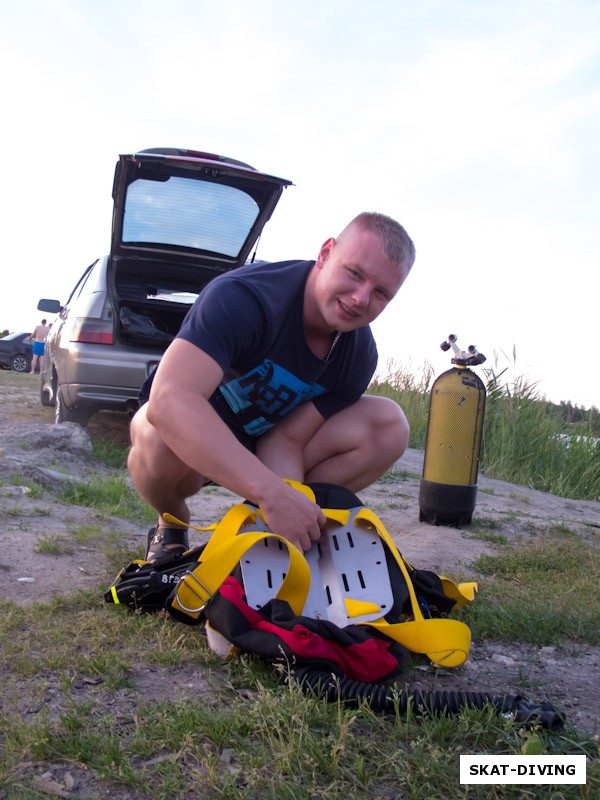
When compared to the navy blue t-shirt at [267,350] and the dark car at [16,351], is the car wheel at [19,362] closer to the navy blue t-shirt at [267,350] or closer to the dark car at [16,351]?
the dark car at [16,351]

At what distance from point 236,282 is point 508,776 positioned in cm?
159

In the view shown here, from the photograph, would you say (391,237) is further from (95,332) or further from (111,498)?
(95,332)

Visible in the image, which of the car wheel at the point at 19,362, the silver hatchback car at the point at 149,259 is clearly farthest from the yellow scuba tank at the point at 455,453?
the car wheel at the point at 19,362

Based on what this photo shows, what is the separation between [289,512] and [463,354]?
256 cm

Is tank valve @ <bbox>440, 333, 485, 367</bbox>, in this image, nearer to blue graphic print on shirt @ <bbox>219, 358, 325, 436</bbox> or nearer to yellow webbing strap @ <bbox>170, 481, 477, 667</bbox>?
blue graphic print on shirt @ <bbox>219, 358, 325, 436</bbox>

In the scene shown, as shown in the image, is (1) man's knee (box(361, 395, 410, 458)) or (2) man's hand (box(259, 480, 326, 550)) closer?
(2) man's hand (box(259, 480, 326, 550))

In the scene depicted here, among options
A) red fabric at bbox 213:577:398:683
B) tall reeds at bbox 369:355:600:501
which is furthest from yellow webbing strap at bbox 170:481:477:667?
tall reeds at bbox 369:355:600:501

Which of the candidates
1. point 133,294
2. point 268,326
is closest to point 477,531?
point 268,326

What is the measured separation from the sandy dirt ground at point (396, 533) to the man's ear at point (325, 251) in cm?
134

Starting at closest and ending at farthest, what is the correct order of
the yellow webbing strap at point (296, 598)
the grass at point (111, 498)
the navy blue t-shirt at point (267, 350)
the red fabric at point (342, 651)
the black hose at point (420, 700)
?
the black hose at point (420, 700)
the red fabric at point (342, 651)
the yellow webbing strap at point (296, 598)
the navy blue t-shirt at point (267, 350)
the grass at point (111, 498)

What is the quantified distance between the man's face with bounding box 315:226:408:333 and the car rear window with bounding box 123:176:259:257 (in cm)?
271

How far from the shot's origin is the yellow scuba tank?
4148 millimetres

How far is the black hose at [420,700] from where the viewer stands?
150cm

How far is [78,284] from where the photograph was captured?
279 inches
